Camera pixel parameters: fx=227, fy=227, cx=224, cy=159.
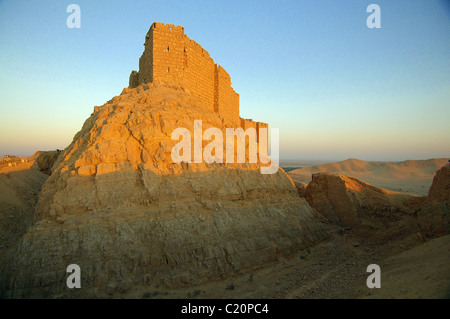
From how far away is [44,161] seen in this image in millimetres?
12422

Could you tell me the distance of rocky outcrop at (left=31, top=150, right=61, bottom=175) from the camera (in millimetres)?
12170

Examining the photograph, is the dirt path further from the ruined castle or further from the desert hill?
the desert hill

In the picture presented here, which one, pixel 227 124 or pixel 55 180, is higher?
pixel 227 124

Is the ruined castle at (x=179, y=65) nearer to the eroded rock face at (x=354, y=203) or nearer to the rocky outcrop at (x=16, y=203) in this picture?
the rocky outcrop at (x=16, y=203)

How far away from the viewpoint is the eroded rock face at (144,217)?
5.91m

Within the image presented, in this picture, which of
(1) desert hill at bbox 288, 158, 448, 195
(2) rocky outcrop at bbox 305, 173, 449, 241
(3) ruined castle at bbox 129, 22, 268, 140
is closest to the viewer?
(2) rocky outcrop at bbox 305, 173, 449, 241

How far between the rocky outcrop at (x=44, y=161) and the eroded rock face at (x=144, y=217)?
16.7 ft

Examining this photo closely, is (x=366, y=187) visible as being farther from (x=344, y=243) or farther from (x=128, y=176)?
(x=128, y=176)

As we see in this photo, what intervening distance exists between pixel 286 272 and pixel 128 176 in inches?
236

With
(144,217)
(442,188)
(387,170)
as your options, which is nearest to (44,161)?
(144,217)

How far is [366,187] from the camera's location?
532 inches

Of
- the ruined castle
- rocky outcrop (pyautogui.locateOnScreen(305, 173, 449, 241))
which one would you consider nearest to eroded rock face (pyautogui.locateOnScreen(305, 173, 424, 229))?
rocky outcrop (pyautogui.locateOnScreen(305, 173, 449, 241))

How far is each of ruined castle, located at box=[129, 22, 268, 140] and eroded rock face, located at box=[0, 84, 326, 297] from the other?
2891 millimetres
